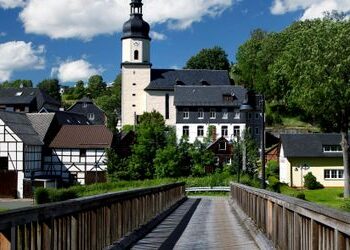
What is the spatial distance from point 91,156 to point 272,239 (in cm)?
5794

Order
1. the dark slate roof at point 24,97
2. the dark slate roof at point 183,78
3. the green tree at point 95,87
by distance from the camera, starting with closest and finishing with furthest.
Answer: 1. the dark slate roof at point 183,78
2. the dark slate roof at point 24,97
3. the green tree at point 95,87

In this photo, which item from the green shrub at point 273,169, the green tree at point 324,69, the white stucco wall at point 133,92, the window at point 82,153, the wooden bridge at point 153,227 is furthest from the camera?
the white stucco wall at point 133,92

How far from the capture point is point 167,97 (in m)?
101

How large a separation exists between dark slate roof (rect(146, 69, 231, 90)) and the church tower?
189 cm

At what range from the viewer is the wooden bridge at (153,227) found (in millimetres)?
5918

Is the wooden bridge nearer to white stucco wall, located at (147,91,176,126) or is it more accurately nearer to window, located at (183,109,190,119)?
window, located at (183,109,190,119)

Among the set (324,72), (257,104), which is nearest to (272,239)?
(324,72)

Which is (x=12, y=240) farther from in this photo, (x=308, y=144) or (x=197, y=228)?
(x=308, y=144)

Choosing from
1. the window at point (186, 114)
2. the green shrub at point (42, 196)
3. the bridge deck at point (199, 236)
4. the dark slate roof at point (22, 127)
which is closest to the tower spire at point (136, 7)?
the window at point (186, 114)

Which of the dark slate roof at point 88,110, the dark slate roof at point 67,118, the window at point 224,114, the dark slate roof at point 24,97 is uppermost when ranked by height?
the dark slate roof at point 24,97

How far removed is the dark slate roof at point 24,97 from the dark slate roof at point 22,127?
160ft

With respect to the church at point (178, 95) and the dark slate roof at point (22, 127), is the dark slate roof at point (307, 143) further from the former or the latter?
the dark slate roof at point (22, 127)

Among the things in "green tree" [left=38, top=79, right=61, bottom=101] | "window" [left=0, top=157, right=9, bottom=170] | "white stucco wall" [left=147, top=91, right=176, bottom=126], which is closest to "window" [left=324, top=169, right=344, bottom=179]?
"white stucco wall" [left=147, top=91, right=176, bottom=126]

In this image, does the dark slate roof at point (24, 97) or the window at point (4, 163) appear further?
the dark slate roof at point (24, 97)
